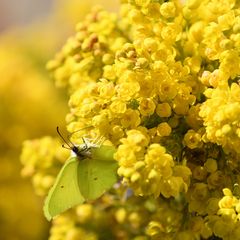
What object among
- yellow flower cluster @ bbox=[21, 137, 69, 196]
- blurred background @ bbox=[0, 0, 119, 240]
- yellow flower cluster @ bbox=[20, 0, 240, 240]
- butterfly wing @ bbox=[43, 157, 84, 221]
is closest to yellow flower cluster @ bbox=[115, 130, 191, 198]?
yellow flower cluster @ bbox=[20, 0, 240, 240]

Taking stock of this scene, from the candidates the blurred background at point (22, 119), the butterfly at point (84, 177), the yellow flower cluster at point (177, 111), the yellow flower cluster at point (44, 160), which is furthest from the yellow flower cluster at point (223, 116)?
the blurred background at point (22, 119)

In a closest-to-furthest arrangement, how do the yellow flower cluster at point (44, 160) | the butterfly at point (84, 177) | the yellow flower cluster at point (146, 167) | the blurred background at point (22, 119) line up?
the yellow flower cluster at point (146, 167) → the butterfly at point (84, 177) → the yellow flower cluster at point (44, 160) → the blurred background at point (22, 119)

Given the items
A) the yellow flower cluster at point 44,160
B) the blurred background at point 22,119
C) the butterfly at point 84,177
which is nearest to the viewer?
the butterfly at point 84,177

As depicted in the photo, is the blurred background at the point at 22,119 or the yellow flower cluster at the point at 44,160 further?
the blurred background at the point at 22,119

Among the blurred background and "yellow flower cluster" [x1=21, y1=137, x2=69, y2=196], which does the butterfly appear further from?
the blurred background

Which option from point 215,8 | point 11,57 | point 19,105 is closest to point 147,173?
point 215,8

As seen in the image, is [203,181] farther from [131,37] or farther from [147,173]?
[131,37]

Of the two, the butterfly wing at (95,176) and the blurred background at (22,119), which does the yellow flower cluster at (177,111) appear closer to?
the butterfly wing at (95,176)

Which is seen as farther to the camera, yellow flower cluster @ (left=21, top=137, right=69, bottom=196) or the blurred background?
the blurred background
